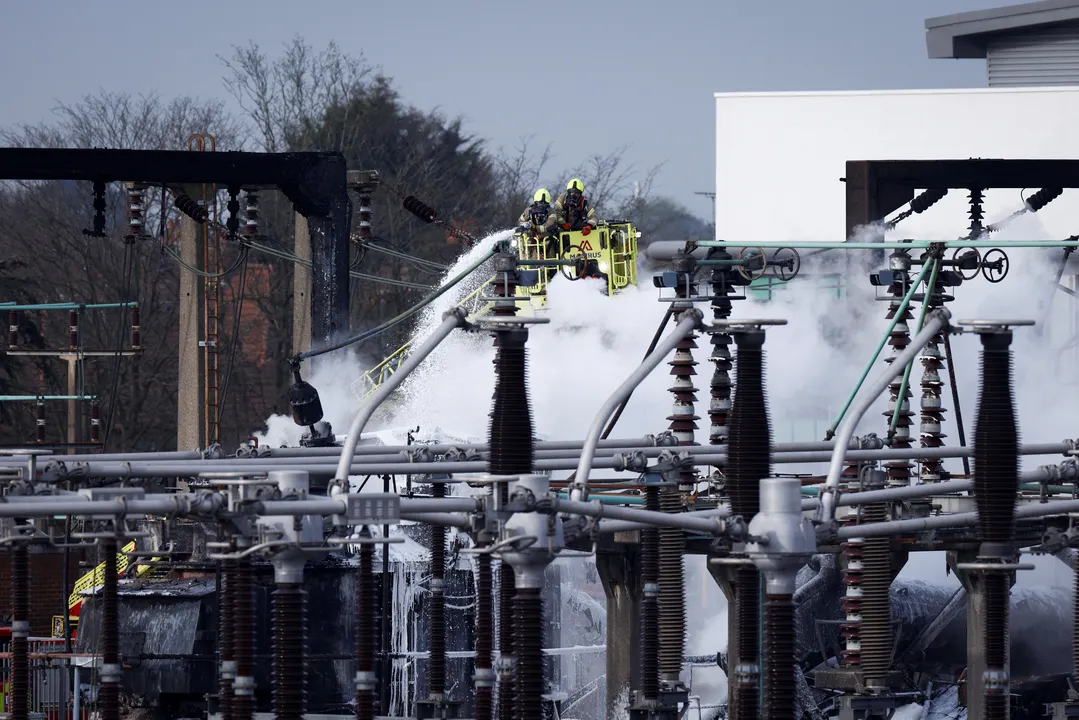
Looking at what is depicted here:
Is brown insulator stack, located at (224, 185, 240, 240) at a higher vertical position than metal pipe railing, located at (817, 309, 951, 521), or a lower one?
higher

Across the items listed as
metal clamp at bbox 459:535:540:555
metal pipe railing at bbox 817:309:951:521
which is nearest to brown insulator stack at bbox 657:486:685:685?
metal pipe railing at bbox 817:309:951:521

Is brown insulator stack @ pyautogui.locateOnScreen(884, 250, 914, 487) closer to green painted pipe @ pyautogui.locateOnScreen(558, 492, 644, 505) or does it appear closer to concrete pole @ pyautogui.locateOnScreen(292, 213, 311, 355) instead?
green painted pipe @ pyautogui.locateOnScreen(558, 492, 644, 505)

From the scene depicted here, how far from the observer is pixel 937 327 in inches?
624

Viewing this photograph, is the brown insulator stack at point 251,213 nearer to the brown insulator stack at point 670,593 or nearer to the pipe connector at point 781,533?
the brown insulator stack at point 670,593

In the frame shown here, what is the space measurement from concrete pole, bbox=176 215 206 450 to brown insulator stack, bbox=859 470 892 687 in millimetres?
13824

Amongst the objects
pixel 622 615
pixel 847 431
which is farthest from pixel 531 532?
pixel 622 615

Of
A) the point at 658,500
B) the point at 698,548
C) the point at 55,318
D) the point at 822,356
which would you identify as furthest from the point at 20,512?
the point at 55,318

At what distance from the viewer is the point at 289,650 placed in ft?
48.3

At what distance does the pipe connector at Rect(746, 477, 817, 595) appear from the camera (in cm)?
1443

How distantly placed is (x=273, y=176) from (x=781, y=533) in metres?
14.1

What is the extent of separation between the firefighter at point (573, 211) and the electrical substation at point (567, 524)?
26cm

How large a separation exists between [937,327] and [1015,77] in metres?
35.2

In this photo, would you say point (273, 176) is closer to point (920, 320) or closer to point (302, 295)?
point (302, 295)

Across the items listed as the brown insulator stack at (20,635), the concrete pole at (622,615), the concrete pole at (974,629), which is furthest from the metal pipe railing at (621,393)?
the concrete pole at (974,629)
